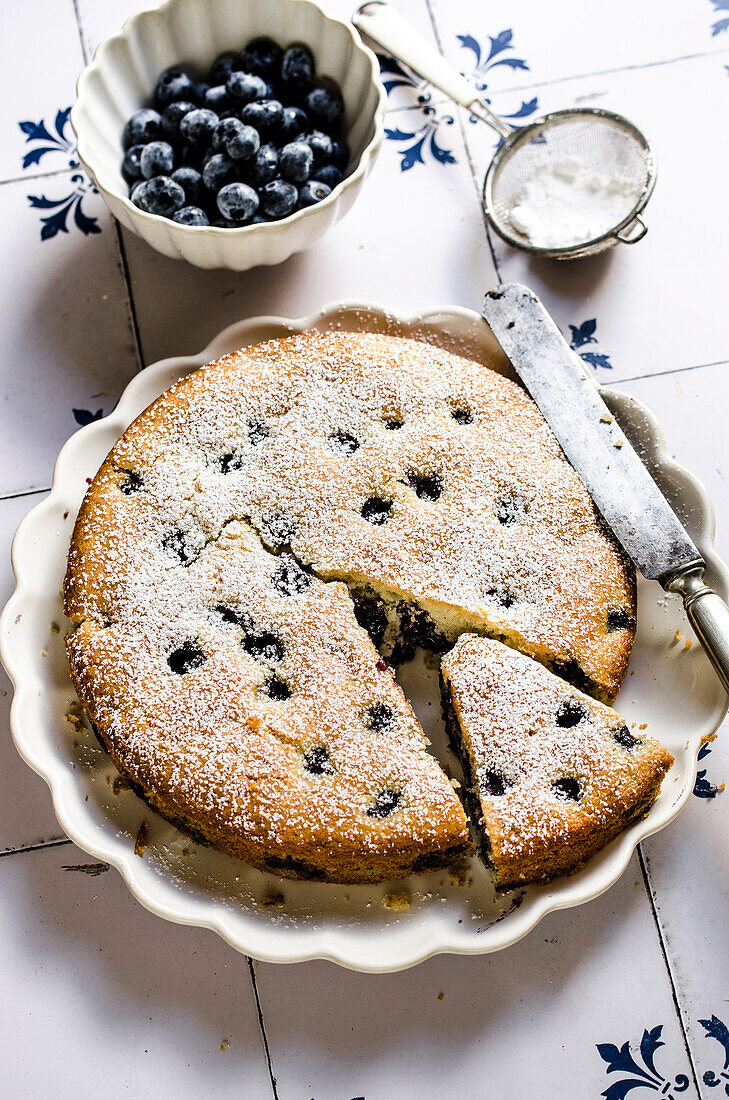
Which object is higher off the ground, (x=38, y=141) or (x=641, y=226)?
(x=38, y=141)

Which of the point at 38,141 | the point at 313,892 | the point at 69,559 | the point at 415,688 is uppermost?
the point at 38,141

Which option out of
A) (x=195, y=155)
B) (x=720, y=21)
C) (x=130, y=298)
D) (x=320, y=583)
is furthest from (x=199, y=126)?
(x=720, y=21)

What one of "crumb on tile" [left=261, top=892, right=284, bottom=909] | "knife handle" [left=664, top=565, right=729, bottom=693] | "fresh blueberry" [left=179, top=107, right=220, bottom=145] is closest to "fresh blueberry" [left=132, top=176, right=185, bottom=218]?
"fresh blueberry" [left=179, top=107, right=220, bottom=145]

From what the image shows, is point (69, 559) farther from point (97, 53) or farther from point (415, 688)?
point (97, 53)

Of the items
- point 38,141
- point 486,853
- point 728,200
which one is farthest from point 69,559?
point 728,200

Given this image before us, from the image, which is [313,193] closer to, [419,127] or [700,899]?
[419,127]

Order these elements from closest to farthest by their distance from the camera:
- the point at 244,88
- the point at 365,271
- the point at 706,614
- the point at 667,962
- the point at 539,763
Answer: the point at 539,763, the point at 706,614, the point at 667,962, the point at 244,88, the point at 365,271
